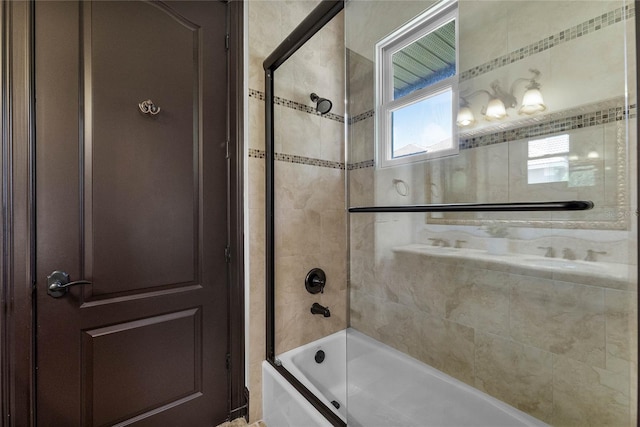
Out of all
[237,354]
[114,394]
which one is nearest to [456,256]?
[237,354]

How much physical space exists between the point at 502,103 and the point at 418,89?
0.44 m

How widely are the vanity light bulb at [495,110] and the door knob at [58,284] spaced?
1.88 meters

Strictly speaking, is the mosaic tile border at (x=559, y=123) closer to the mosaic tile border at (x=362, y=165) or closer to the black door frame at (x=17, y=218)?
the mosaic tile border at (x=362, y=165)

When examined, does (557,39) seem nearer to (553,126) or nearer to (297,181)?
(553,126)

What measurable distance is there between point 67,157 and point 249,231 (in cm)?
79

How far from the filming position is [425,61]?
1.50 meters

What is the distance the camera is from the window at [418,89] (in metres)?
1.39

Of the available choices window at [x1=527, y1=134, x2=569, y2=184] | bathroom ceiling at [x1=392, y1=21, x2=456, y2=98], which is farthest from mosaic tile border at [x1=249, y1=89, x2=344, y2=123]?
window at [x1=527, y1=134, x2=569, y2=184]

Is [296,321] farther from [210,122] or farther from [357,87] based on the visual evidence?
[357,87]

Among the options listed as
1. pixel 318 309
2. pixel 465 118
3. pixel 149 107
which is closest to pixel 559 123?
pixel 465 118

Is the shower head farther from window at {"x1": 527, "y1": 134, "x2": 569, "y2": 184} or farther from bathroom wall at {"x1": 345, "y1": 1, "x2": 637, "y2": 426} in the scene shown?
window at {"x1": 527, "y1": 134, "x2": 569, "y2": 184}

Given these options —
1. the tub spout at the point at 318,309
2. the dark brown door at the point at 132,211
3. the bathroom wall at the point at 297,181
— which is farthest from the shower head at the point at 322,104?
the tub spout at the point at 318,309

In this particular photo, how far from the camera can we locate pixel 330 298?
1.82 meters

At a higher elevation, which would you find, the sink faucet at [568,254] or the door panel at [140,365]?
the sink faucet at [568,254]
